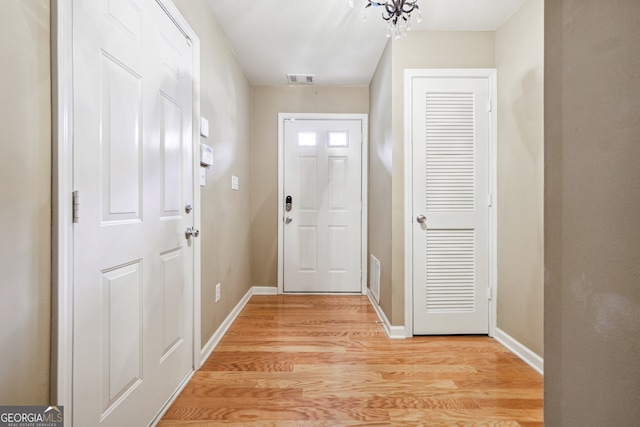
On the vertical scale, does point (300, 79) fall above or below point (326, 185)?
above

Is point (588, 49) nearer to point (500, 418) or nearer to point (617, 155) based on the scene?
point (617, 155)

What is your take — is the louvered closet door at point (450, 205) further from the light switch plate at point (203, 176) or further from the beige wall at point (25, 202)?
the beige wall at point (25, 202)

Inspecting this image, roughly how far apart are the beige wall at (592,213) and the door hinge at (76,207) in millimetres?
1374

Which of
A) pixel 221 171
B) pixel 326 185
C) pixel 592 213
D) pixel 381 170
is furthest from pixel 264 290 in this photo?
pixel 592 213

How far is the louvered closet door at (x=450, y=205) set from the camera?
96.9 inches

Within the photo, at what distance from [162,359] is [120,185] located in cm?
90

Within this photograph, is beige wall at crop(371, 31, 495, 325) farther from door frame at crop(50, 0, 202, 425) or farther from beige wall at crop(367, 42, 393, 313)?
door frame at crop(50, 0, 202, 425)

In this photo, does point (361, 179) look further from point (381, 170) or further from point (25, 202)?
point (25, 202)

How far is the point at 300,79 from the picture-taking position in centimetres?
347

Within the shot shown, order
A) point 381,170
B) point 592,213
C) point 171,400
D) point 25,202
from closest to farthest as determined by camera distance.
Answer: point 592,213 → point 25,202 → point 171,400 → point 381,170

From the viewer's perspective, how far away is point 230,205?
2779 mm

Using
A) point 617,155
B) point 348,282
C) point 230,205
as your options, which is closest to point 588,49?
point 617,155

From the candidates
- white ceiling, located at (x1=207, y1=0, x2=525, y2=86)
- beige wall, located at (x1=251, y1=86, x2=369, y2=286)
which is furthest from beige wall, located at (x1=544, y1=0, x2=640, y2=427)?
beige wall, located at (x1=251, y1=86, x2=369, y2=286)

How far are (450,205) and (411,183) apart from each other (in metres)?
0.36
